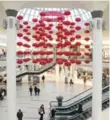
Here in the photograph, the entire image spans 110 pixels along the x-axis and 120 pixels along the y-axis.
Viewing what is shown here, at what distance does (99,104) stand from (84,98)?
7.07 metres

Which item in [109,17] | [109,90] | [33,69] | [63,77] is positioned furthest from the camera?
[63,77]

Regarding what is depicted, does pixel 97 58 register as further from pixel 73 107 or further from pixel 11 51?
pixel 73 107

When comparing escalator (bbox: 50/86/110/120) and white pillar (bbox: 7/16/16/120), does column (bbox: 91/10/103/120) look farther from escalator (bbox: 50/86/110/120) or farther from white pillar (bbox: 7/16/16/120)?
escalator (bbox: 50/86/110/120)

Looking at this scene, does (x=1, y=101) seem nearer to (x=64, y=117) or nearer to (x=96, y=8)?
(x=64, y=117)

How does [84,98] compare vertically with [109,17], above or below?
below

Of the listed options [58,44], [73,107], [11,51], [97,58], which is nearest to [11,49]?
[11,51]

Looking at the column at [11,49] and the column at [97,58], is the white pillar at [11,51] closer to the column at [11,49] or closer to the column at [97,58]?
the column at [11,49]

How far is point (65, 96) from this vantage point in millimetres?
22594

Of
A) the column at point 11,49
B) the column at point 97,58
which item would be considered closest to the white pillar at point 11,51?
the column at point 11,49

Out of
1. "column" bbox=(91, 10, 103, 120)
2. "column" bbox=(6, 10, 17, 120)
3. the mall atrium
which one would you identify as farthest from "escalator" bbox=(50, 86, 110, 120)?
"column" bbox=(6, 10, 17, 120)

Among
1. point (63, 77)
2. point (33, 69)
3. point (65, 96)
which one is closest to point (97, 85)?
point (65, 96)

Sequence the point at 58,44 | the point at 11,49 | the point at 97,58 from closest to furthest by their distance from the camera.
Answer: the point at 11,49
the point at 97,58
the point at 58,44

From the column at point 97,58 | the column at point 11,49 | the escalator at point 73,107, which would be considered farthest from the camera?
the escalator at point 73,107

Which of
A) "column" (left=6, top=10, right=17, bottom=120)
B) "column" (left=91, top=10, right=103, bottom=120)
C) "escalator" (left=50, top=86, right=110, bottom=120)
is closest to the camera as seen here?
"column" (left=6, top=10, right=17, bottom=120)
